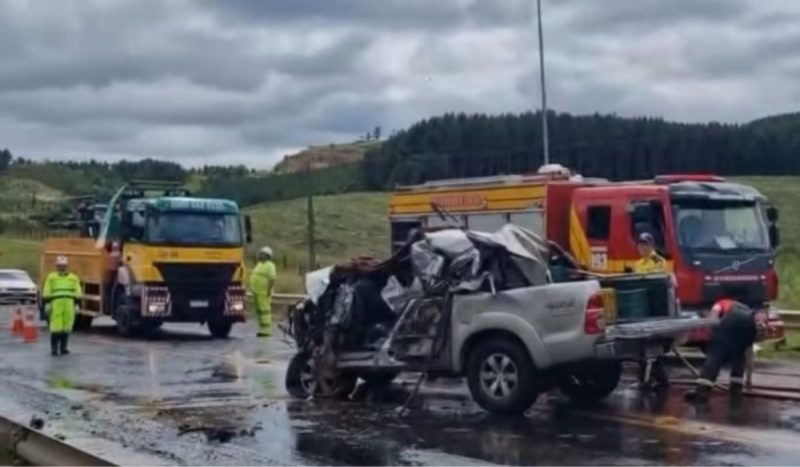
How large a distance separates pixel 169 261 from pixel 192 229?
2.85ft

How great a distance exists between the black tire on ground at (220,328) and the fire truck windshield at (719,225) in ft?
36.1

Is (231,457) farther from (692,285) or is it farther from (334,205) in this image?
(334,205)

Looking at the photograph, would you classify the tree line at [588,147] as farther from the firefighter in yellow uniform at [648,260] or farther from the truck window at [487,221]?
the firefighter in yellow uniform at [648,260]

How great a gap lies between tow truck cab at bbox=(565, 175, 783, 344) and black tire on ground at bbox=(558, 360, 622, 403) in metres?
4.29

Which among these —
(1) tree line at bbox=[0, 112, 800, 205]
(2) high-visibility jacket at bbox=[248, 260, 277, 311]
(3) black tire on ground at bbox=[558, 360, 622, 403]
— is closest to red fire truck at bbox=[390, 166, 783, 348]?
(3) black tire on ground at bbox=[558, 360, 622, 403]

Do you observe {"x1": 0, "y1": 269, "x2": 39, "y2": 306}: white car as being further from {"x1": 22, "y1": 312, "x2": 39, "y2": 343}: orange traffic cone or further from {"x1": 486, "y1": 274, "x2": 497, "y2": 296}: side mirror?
{"x1": 486, "y1": 274, "x2": 497, "y2": 296}: side mirror

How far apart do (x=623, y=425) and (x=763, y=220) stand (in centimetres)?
804

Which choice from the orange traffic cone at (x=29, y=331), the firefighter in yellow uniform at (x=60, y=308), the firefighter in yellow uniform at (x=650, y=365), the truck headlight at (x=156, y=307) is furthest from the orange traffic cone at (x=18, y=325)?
the firefighter in yellow uniform at (x=650, y=365)

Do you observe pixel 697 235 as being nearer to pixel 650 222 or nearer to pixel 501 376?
pixel 650 222

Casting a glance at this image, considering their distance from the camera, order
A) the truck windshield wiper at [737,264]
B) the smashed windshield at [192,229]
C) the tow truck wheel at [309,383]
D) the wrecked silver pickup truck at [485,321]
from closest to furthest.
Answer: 1. the wrecked silver pickup truck at [485,321]
2. the tow truck wheel at [309,383]
3. the truck windshield wiper at [737,264]
4. the smashed windshield at [192,229]

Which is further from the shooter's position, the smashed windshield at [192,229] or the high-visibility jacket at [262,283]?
the smashed windshield at [192,229]

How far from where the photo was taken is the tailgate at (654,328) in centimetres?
1243

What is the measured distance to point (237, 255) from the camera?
26.8 meters

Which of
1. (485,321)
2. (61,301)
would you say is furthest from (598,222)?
(61,301)
